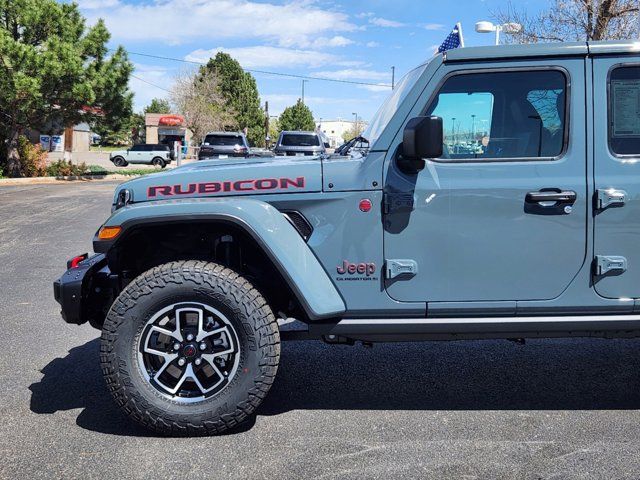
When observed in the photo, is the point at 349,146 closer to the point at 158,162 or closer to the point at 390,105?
the point at 390,105

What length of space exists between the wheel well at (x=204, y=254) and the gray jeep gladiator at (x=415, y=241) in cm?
18

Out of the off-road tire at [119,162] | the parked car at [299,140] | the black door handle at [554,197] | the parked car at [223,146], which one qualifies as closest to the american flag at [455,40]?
the black door handle at [554,197]

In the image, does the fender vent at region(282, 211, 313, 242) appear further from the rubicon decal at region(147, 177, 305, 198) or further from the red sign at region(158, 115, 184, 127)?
the red sign at region(158, 115, 184, 127)

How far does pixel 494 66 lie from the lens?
3.42 metres

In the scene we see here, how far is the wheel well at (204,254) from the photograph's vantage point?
3.59 meters

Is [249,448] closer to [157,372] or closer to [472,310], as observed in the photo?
[157,372]

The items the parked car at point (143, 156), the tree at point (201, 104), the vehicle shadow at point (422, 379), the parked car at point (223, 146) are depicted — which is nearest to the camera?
the vehicle shadow at point (422, 379)

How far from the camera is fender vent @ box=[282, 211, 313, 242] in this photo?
3369 millimetres

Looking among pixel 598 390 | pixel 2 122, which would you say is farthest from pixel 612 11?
pixel 2 122

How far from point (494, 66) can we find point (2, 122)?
930 inches

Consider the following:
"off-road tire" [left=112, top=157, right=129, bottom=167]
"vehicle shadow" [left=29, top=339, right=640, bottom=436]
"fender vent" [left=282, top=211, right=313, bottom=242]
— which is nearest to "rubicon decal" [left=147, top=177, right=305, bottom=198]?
"fender vent" [left=282, top=211, right=313, bottom=242]

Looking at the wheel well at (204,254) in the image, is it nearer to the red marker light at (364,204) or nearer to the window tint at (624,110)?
the red marker light at (364,204)

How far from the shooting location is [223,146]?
24969 millimetres

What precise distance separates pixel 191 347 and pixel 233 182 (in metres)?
0.92
